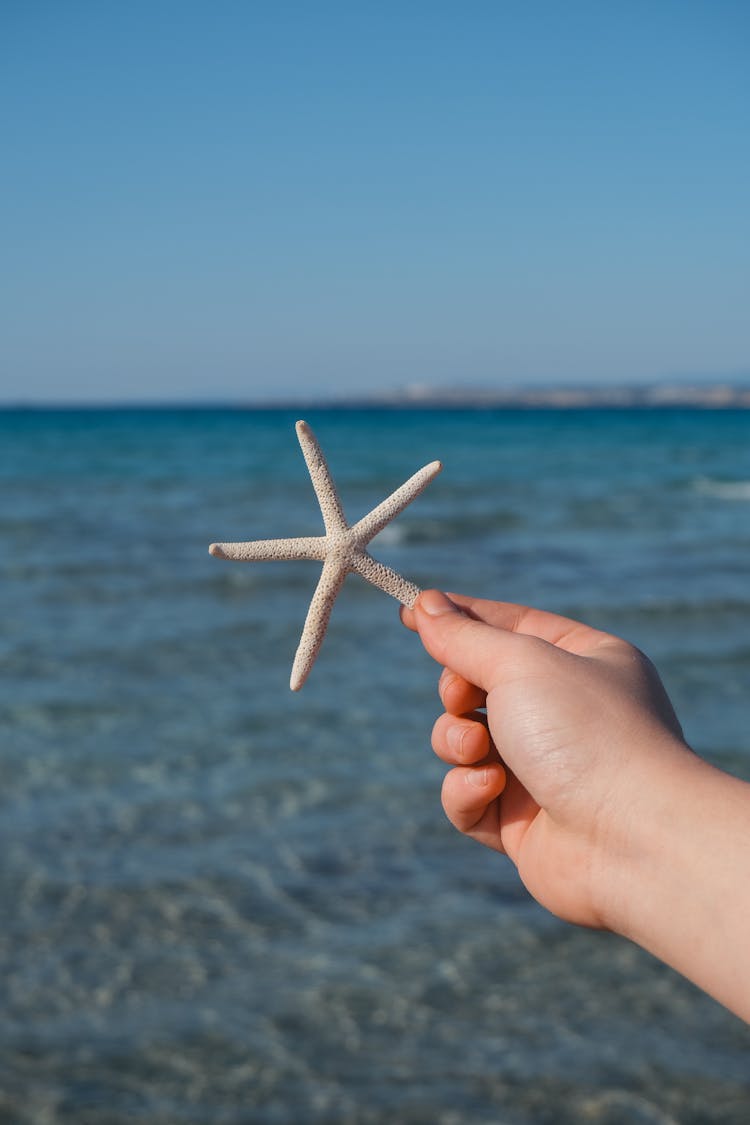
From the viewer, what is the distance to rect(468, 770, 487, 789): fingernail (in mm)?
2543

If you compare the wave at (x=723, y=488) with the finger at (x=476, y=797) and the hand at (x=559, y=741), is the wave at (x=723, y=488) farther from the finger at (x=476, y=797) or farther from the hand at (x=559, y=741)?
the hand at (x=559, y=741)

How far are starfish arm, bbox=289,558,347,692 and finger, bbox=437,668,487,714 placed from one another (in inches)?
13.2

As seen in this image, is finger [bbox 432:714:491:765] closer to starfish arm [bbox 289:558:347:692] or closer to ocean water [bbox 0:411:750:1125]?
starfish arm [bbox 289:558:347:692]

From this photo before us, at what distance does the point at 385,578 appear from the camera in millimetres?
2512

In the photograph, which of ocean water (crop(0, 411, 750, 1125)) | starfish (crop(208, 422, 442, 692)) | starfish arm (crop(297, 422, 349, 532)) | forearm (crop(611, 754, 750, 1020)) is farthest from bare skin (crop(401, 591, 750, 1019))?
ocean water (crop(0, 411, 750, 1125))

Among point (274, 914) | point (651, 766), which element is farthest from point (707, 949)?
point (274, 914)

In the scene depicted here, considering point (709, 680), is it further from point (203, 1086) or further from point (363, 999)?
point (203, 1086)

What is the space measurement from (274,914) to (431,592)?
2.75m

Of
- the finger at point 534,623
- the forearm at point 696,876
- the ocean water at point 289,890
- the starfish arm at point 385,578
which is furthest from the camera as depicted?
the ocean water at point 289,890

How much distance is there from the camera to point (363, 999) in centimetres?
416

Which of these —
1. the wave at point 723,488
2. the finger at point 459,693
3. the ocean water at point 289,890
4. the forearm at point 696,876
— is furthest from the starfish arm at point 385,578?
the wave at point 723,488

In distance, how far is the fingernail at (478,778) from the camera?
2543mm

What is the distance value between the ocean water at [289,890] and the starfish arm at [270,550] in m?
2.26

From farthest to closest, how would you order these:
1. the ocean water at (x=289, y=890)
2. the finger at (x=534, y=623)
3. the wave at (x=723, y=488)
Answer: the wave at (x=723, y=488), the ocean water at (x=289, y=890), the finger at (x=534, y=623)
